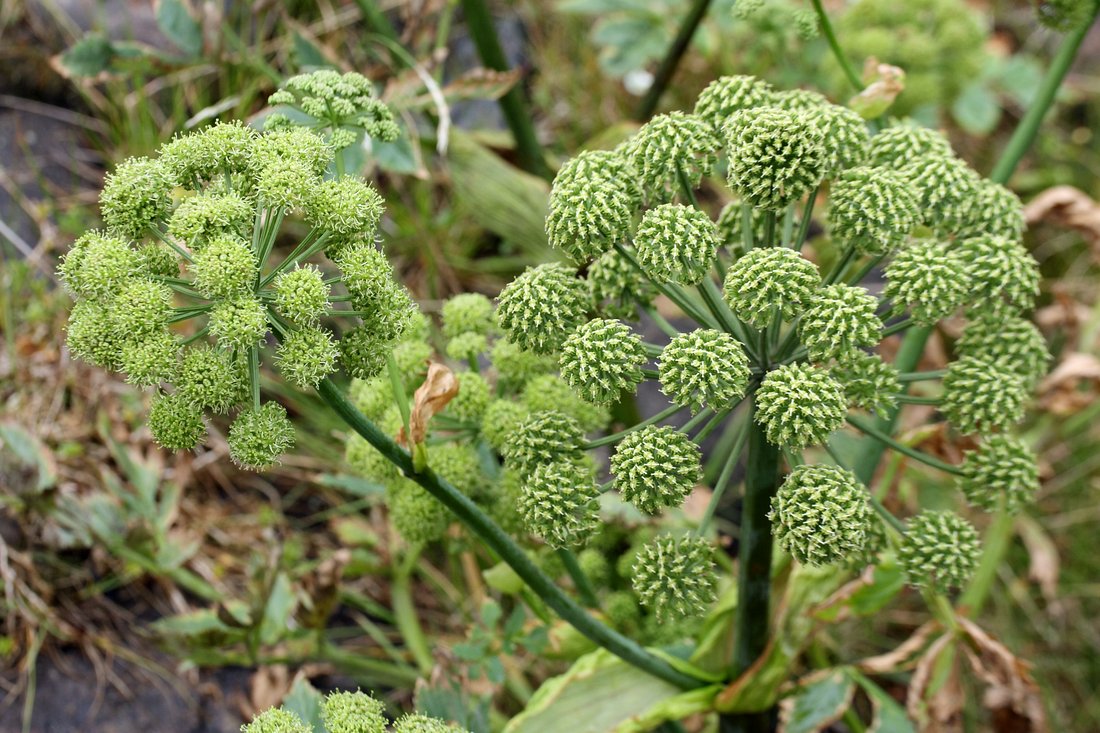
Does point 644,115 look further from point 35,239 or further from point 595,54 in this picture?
point 35,239

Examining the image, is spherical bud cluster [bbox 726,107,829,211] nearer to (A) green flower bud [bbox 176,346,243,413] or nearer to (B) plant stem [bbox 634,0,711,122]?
(A) green flower bud [bbox 176,346,243,413]

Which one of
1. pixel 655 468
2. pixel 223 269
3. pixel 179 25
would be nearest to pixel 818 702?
pixel 655 468

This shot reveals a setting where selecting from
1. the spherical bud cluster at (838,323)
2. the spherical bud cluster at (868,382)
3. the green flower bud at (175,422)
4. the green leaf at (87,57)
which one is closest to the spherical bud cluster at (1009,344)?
the spherical bud cluster at (868,382)

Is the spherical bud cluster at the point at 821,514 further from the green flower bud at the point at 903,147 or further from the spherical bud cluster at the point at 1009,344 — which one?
the green flower bud at the point at 903,147

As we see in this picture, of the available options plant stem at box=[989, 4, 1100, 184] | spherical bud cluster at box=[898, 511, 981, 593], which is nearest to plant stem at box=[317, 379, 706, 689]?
spherical bud cluster at box=[898, 511, 981, 593]

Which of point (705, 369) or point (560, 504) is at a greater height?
point (705, 369)

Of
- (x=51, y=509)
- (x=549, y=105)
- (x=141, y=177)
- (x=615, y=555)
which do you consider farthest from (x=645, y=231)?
(x=549, y=105)

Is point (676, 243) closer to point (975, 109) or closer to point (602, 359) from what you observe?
point (602, 359)
